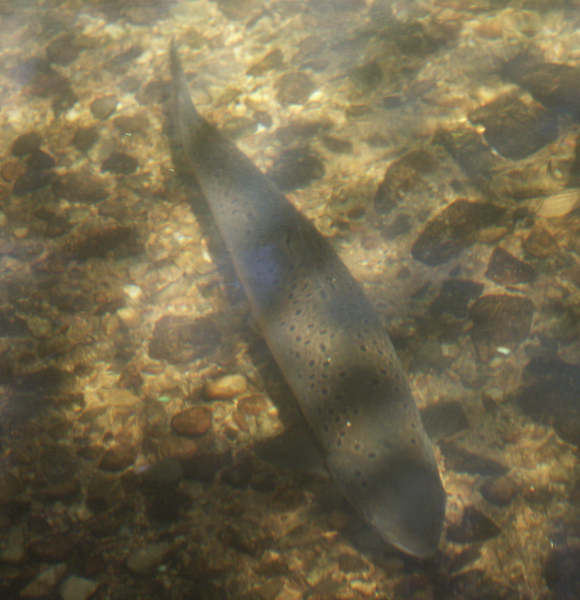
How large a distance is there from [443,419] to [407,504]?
2.45 feet

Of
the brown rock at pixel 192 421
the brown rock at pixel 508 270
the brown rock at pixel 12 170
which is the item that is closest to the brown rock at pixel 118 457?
the brown rock at pixel 192 421

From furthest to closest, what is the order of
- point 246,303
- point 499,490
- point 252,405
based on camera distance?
point 246,303
point 252,405
point 499,490

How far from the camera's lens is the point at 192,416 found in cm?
299

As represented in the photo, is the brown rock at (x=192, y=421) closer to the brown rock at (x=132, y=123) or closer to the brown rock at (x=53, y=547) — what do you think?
the brown rock at (x=53, y=547)

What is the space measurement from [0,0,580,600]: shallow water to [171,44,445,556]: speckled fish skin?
27 centimetres

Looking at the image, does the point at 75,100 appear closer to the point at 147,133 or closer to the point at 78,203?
the point at 147,133

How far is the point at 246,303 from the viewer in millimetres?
3547

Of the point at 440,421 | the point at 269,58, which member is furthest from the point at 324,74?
the point at 440,421

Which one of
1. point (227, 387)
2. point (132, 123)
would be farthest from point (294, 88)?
point (227, 387)

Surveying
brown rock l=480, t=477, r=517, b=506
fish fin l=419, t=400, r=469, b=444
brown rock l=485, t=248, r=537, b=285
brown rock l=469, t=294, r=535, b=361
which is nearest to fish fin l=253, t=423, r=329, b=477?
→ fish fin l=419, t=400, r=469, b=444

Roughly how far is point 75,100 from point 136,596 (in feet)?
18.0

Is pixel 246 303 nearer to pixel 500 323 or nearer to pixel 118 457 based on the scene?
pixel 118 457

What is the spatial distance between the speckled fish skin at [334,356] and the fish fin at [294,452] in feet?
0.26

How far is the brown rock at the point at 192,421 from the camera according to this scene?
2934 mm
